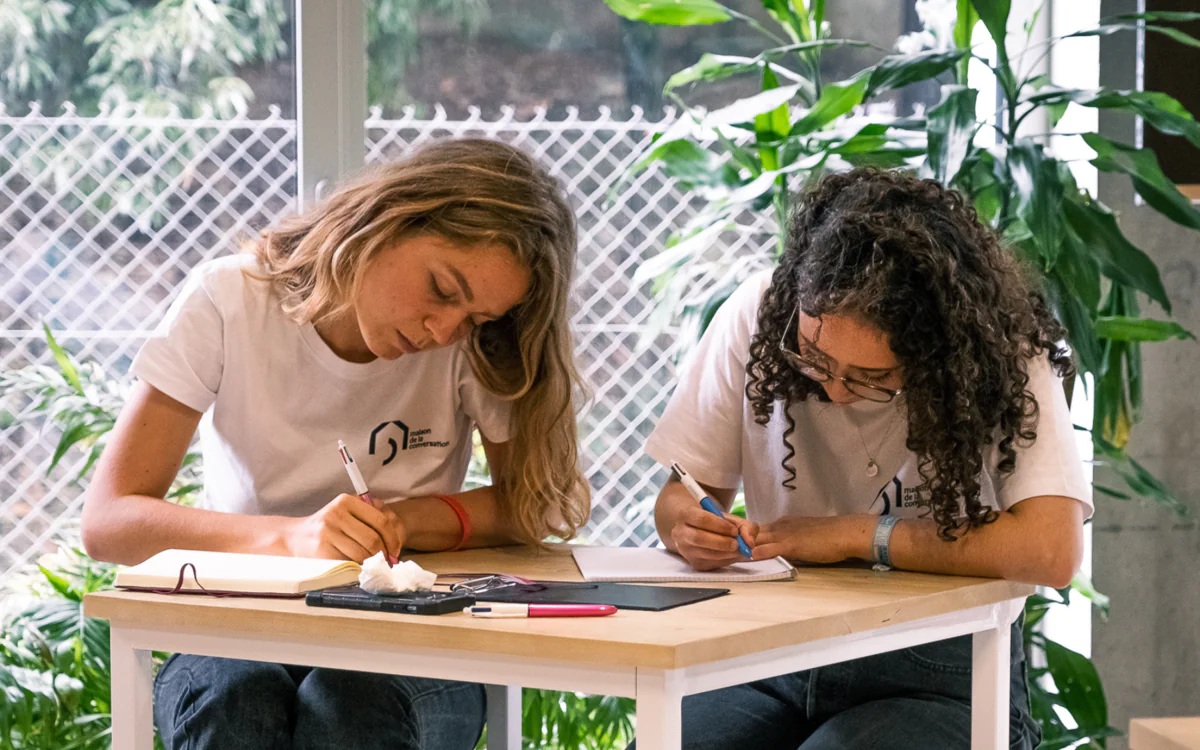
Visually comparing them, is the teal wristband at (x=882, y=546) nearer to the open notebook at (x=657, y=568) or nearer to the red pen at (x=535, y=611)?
the open notebook at (x=657, y=568)

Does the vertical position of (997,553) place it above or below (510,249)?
below

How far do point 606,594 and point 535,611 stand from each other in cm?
14

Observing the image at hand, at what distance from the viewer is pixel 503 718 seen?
6.29 feet

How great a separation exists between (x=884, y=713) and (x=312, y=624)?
0.72 m

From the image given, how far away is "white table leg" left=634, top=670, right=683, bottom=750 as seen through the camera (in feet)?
3.84

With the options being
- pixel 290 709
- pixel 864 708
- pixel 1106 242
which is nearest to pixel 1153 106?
pixel 1106 242

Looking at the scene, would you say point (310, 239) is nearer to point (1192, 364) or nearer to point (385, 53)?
point (385, 53)

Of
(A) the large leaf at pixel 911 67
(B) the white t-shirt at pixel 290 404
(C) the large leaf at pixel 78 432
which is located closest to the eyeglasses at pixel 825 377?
(B) the white t-shirt at pixel 290 404

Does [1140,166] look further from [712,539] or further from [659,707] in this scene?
[659,707]

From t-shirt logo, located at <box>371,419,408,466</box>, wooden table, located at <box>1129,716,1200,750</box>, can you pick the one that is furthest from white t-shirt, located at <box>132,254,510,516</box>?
wooden table, located at <box>1129,716,1200,750</box>

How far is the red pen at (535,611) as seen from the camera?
4.27 ft

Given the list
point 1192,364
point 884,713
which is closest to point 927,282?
point 884,713

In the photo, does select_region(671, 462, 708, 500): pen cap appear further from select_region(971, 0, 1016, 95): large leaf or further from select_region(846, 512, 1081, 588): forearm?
select_region(971, 0, 1016, 95): large leaf

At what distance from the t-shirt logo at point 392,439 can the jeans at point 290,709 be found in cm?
39
